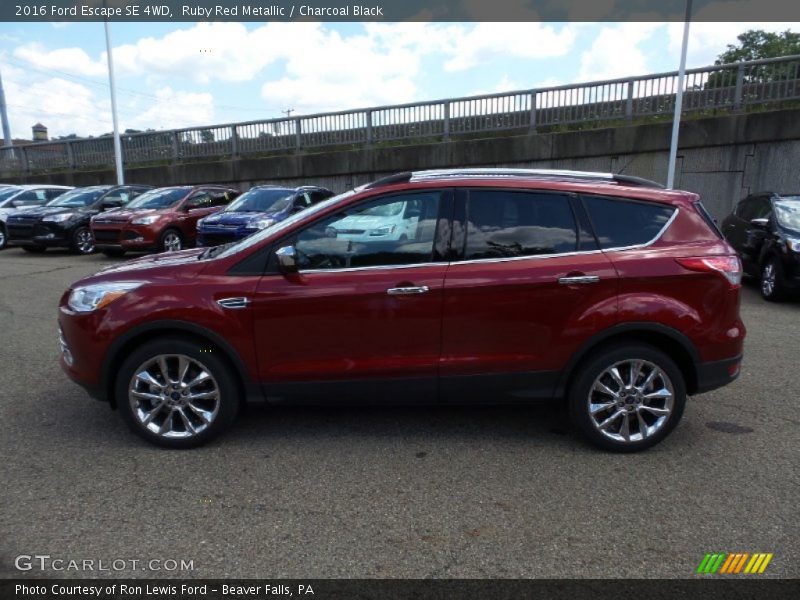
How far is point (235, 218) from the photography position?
1153 cm

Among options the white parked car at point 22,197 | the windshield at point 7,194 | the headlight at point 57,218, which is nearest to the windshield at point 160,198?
the headlight at point 57,218

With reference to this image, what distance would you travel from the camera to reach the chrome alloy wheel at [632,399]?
378 centimetres

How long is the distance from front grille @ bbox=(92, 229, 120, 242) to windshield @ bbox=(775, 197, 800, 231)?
12.1 meters

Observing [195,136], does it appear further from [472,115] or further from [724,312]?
[724,312]

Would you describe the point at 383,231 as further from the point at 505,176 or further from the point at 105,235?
the point at 105,235

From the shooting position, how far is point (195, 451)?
3.83 m

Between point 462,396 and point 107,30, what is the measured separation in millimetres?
22788

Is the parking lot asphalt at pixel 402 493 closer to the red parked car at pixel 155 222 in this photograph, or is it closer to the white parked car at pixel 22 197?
the red parked car at pixel 155 222

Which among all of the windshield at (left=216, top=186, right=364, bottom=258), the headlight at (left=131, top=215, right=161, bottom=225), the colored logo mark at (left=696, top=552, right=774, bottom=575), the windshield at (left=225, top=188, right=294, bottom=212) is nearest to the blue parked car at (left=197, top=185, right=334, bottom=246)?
the windshield at (left=225, top=188, right=294, bottom=212)

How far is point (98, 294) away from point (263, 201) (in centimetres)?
882

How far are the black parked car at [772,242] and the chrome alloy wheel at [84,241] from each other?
13.4 metres

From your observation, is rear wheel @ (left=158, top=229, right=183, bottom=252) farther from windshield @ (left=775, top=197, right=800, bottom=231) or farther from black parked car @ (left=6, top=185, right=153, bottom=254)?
windshield @ (left=775, top=197, right=800, bottom=231)

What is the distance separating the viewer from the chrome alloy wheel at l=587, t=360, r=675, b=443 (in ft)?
12.4

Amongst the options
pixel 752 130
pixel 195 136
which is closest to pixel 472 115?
pixel 752 130
